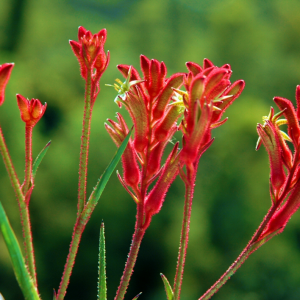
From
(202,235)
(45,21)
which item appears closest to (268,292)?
(202,235)

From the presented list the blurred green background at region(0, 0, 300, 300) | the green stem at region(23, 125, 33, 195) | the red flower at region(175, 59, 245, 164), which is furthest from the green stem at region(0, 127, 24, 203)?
the blurred green background at region(0, 0, 300, 300)

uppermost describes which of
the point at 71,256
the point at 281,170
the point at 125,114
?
the point at 281,170

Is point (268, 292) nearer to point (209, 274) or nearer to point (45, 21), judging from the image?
point (209, 274)

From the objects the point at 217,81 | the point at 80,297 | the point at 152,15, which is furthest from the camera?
the point at 152,15

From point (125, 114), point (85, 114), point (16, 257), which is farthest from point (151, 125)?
point (125, 114)

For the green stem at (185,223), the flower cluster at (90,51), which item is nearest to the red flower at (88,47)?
the flower cluster at (90,51)

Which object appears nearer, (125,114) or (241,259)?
(241,259)

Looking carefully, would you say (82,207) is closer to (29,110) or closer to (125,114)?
(29,110)
